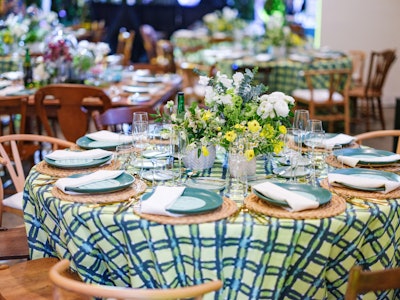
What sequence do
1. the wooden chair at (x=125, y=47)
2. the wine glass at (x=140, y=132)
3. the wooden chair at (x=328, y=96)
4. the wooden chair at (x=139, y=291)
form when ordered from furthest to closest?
the wooden chair at (x=125, y=47) < the wooden chair at (x=328, y=96) < the wine glass at (x=140, y=132) < the wooden chair at (x=139, y=291)

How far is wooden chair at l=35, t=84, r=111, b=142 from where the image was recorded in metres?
4.33

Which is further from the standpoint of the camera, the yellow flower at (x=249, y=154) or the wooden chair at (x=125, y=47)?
the wooden chair at (x=125, y=47)

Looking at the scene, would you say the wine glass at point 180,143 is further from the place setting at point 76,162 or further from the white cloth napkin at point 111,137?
the white cloth napkin at point 111,137

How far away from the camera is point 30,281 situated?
2484 millimetres

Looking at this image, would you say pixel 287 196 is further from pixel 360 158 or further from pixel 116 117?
pixel 116 117

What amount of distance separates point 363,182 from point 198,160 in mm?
683

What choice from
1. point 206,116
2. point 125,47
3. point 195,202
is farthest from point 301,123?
point 125,47

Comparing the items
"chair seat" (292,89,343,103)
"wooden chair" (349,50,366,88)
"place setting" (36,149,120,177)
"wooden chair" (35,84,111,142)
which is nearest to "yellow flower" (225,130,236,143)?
"place setting" (36,149,120,177)

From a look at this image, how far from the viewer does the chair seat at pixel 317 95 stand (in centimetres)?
656

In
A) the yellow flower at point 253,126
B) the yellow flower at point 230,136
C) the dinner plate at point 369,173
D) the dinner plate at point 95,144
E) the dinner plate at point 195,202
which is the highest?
the yellow flower at point 253,126

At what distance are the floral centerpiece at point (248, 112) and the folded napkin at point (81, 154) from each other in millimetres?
536

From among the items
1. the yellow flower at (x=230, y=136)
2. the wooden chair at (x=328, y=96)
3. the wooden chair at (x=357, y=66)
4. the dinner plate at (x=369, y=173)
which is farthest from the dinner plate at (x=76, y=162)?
the wooden chair at (x=357, y=66)

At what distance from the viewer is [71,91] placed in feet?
14.3

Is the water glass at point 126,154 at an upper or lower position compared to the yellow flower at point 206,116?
lower
